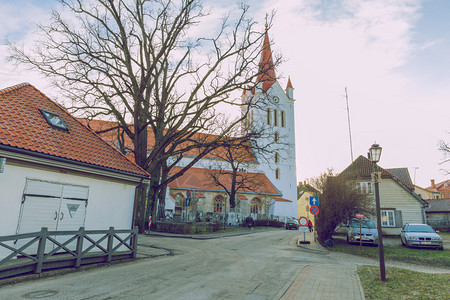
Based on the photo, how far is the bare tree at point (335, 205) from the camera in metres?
17.4

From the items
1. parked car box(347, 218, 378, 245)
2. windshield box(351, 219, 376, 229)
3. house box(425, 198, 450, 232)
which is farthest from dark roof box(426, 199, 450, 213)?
parked car box(347, 218, 378, 245)

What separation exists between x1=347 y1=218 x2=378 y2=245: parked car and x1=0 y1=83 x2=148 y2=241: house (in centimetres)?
1380

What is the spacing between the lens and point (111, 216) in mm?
10812

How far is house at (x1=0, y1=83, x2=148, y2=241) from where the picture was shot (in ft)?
26.5

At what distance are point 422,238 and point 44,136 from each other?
20016 millimetres

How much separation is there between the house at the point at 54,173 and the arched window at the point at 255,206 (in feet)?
116

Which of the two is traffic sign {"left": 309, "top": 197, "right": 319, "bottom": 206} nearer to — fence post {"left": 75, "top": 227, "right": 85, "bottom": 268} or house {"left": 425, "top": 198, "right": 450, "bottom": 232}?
fence post {"left": 75, "top": 227, "right": 85, "bottom": 268}

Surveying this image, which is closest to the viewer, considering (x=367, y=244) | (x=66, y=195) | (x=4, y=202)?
(x=4, y=202)

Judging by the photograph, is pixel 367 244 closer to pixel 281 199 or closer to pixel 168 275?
pixel 168 275

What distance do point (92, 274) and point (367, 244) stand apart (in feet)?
55.3

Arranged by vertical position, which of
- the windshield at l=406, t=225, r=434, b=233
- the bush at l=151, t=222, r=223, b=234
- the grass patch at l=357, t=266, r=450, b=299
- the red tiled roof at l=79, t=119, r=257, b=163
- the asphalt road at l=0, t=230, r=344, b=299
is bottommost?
the asphalt road at l=0, t=230, r=344, b=299

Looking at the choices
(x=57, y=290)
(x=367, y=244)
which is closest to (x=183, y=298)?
(x=57, y=290)

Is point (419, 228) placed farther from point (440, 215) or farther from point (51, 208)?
point (440, 215)

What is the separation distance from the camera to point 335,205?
17.4m
